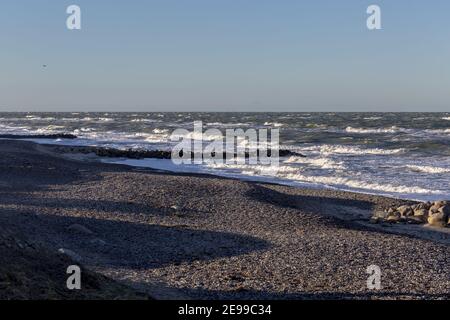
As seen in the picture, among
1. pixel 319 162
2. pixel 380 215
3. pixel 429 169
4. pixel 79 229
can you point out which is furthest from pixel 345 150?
pixel 79 229

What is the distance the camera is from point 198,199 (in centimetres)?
1513

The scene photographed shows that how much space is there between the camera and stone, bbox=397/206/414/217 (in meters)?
15.0

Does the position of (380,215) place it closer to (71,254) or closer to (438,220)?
(438,220)

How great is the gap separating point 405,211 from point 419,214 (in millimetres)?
509

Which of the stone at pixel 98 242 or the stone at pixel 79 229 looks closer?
the stone at pixel 98 242

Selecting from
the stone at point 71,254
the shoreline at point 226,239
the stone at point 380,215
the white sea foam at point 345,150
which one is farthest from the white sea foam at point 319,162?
the stone at point 71,254

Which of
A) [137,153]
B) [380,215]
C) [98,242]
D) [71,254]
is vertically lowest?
[380,215]

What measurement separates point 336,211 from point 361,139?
1153 inches

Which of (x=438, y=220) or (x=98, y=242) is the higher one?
(x=98, y=242)

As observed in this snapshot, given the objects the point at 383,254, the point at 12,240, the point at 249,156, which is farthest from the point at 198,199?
the point at 249,156

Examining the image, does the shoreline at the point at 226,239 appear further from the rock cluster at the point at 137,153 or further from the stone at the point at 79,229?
the rock cluster at the point at 137,153

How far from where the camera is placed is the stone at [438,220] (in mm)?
13992

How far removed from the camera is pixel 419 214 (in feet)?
48.1

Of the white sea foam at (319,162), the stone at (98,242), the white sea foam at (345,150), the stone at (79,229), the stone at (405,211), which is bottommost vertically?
the stone at (405,211)
